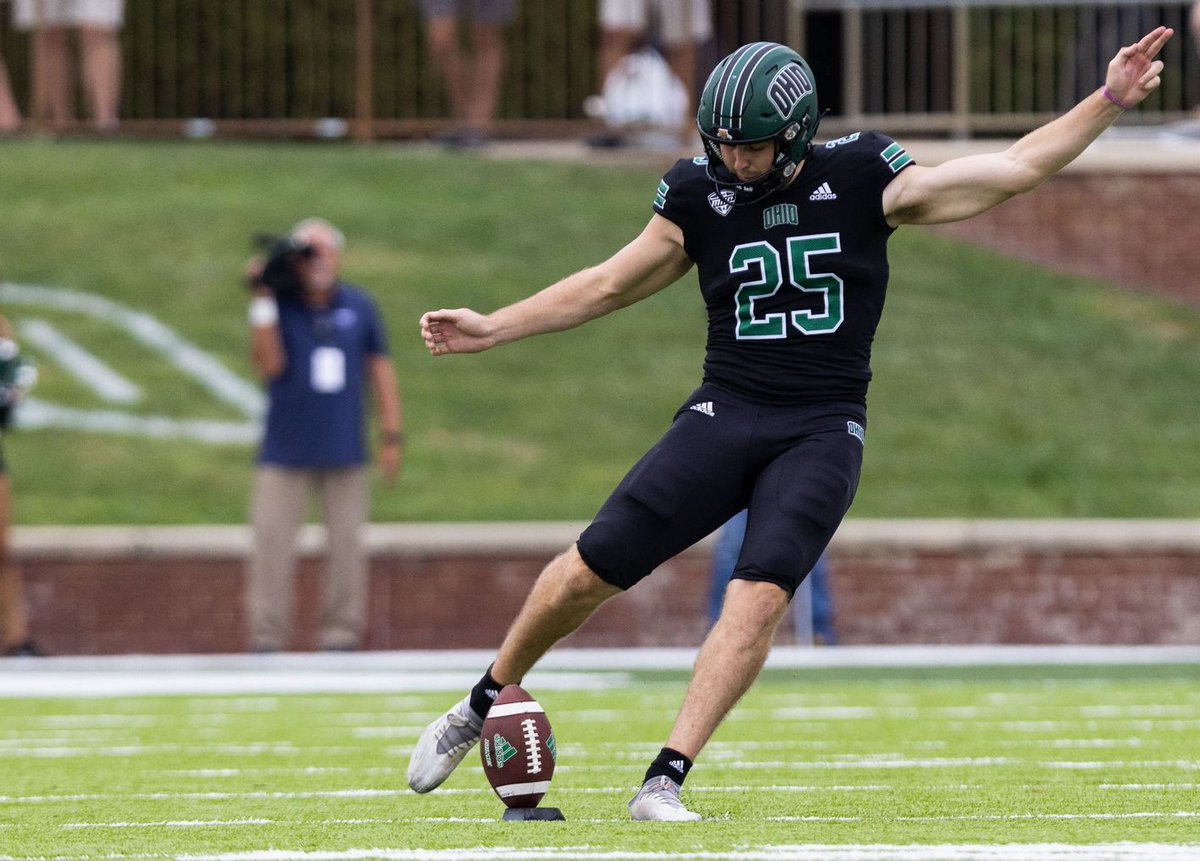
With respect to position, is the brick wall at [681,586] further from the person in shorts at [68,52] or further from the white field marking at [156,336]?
the person in shorts at [68,52]

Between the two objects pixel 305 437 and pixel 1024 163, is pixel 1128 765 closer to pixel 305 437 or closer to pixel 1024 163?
pixel 1024 163

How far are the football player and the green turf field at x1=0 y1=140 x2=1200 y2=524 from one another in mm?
8316

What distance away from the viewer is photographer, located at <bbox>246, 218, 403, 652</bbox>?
12.9m

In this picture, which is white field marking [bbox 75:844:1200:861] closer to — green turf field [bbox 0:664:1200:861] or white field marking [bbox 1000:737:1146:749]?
green turf field [bbox 0:664:1200:861]

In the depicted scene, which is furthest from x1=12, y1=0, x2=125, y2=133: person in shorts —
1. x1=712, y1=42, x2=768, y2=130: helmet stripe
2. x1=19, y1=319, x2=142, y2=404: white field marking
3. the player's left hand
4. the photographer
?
the player's left hand

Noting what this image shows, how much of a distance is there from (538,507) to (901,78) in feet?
20.4

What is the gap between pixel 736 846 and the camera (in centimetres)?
504

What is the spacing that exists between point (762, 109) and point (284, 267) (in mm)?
7168

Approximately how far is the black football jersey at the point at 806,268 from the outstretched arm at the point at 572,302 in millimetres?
219

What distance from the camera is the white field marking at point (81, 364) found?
16328 mm

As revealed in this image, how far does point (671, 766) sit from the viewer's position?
5812 mm

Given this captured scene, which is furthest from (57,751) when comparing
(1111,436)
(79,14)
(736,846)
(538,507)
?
(79,14)

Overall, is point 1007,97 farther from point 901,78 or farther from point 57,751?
point 57,751

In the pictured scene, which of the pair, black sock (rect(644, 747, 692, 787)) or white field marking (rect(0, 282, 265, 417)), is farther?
white field marking (rect(0, 282, 265, 417))
